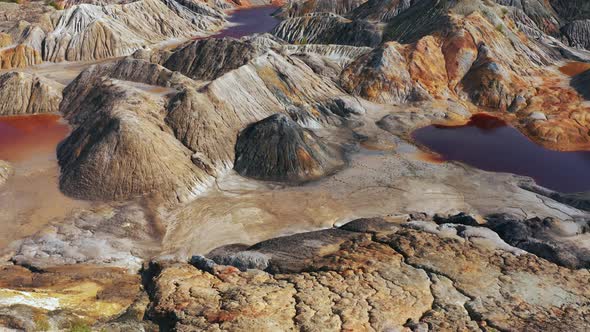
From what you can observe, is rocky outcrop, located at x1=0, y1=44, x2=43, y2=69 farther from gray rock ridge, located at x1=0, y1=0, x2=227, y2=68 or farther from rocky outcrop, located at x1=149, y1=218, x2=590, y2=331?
rocky outcrop, located at x1=149, y1=218, x2=590, y2=331

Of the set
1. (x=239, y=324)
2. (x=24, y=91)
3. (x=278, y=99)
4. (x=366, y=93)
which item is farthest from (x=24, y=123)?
(x=239, y=324)

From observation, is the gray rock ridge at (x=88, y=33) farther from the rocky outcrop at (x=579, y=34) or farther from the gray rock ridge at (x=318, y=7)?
the rocky outcrop at (x=579, y=34)

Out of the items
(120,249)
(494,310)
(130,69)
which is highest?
(130,69)

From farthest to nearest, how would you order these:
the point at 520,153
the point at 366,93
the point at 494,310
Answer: the point at 366,93 → the point at 520,153 → the point at 494,310

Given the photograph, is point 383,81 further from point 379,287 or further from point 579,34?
point 579,34

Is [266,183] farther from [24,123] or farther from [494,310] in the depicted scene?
[24,123]

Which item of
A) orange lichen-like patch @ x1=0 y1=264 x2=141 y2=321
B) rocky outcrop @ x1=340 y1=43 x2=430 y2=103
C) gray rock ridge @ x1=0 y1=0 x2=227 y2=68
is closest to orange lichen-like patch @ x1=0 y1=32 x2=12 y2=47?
gray rock ridge @ x1=0 y1=0 x2=227 y2=68

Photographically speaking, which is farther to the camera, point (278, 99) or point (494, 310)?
point (278, 99)

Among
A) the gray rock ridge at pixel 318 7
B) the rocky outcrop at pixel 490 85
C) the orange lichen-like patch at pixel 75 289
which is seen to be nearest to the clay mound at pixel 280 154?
the orange lichen-like patch at pixel 75 289
